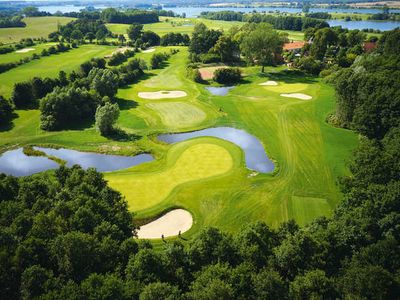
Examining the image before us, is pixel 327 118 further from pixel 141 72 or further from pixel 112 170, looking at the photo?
pixel 141 72

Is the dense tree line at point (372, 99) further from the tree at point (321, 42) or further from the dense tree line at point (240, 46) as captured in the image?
the tree at point (321, 42)

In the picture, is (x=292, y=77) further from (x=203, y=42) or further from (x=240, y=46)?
(x=203, y=42)

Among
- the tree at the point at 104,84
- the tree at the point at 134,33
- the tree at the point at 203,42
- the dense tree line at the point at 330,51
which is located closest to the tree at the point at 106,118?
the tree at the point at 104,84

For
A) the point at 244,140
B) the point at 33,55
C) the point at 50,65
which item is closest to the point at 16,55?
the point at 33,55

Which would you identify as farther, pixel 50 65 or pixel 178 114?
pixel 50 65

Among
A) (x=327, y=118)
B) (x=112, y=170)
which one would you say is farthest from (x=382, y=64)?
(x=112, y=170)

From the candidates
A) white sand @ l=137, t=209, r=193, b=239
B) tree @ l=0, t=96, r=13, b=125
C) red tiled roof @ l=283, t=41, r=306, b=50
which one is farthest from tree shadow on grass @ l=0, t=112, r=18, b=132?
red tiled roof @ l=283, t=41, r=306, b=50
